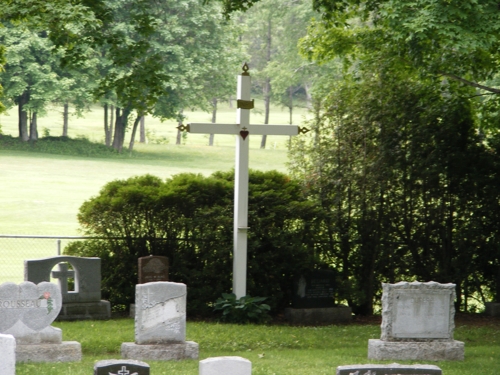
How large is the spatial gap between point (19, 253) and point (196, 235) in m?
14.0

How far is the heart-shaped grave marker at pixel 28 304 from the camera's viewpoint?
32.0 feet

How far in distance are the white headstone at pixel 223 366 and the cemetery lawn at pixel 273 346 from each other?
8.71 ft

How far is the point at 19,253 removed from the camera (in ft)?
88.3

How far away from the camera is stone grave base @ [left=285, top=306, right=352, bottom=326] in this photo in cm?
1450

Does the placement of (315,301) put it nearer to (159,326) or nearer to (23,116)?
(159,326)

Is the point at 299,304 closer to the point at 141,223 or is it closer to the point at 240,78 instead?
the point at 141,223

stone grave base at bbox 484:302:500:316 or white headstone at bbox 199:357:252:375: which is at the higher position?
white headstone at bbox 199:357:252:375

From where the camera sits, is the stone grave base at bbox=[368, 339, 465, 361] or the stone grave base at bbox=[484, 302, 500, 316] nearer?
the stone grave base at bbox=[368, 339, 465, 361]

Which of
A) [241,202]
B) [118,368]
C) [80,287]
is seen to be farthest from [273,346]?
[118,368]

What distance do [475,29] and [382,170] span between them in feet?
13.7

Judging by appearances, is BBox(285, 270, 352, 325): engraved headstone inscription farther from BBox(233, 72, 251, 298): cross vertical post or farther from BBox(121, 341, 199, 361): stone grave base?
BBox(121, 341, 199, 361): stone grave base

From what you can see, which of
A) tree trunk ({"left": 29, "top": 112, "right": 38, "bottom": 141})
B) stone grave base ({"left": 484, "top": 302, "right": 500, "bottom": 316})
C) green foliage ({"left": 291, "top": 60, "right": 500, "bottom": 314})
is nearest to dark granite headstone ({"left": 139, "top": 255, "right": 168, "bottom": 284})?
green foliage ({"left": 291, "top": 60, "right": 500, "bottom": 314})

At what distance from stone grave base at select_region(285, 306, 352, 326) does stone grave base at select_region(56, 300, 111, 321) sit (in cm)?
335

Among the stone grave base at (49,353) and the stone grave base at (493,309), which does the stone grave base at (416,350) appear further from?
the stone grave base at (493,309)
